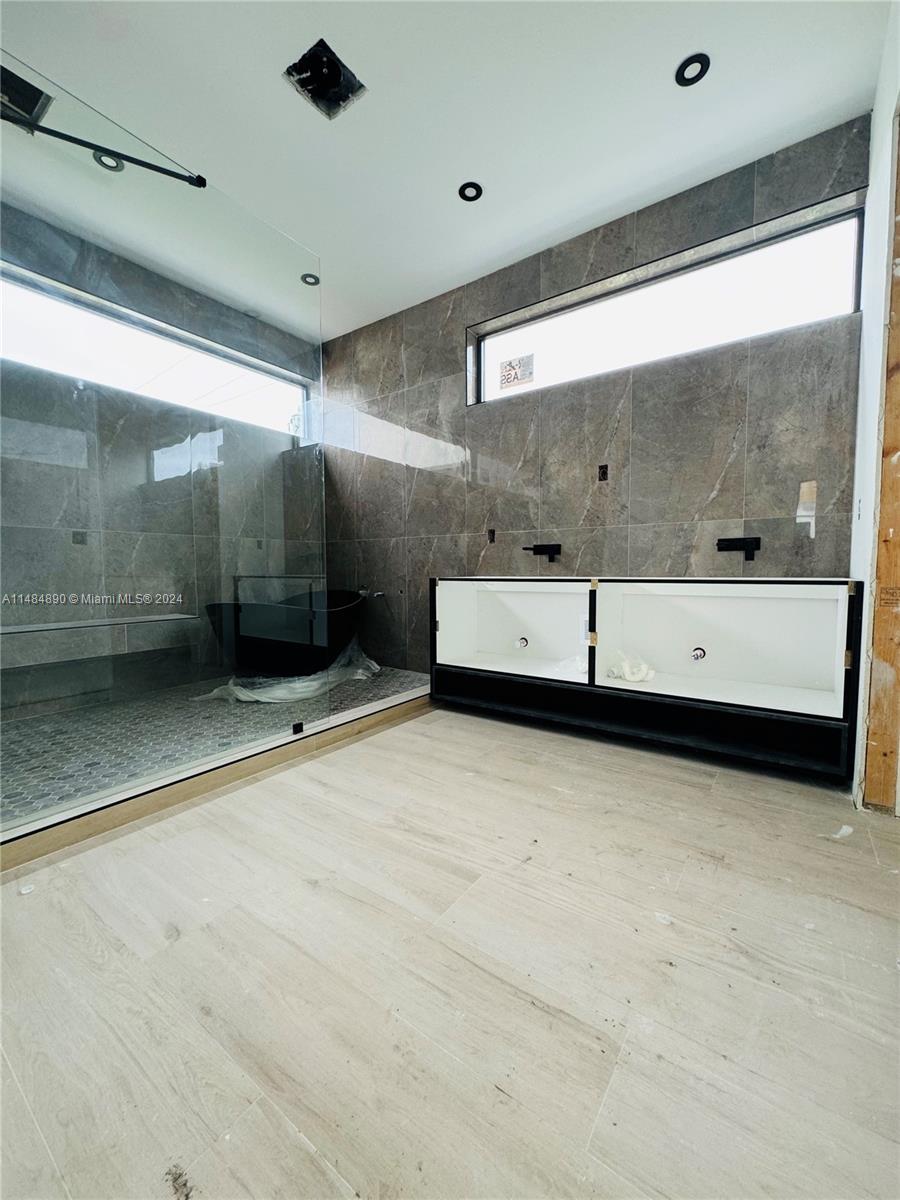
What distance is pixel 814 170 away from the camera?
1973mm

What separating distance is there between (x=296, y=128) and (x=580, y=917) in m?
3.08

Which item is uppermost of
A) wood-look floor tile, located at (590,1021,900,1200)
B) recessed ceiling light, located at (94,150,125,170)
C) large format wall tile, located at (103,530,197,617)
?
recessed ceiling light, located at (94,150,125,170)

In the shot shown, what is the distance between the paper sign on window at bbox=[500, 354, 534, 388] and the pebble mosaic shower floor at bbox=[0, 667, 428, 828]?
2064 millimetres

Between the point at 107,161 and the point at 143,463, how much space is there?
1.38 metres

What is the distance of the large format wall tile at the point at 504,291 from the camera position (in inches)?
108

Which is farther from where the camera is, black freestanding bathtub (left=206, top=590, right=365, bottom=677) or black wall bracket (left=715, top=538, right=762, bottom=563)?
black freestanding bathtub (left=206, top=590, right=365, bottom=677)

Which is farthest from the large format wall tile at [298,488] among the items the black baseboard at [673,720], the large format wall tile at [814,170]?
the large format wall tile at [814,170]

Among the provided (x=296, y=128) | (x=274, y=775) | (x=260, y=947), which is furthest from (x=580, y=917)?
(x=296, y=128)

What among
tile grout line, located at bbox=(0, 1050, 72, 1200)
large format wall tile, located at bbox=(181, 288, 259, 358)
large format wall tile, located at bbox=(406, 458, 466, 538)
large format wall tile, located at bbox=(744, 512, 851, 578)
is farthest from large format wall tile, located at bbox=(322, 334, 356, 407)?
tile grout line, located at bbox=(0, 1050, 72, 1200)

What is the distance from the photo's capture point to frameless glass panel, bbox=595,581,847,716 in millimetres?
1822

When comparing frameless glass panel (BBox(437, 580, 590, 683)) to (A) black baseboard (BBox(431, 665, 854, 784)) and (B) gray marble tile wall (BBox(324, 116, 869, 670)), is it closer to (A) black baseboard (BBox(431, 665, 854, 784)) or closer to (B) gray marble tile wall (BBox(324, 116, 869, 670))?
(A) black baseboard (BBox(431, 665, 854, 784))

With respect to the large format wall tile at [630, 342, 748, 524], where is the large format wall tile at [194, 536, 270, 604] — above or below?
below

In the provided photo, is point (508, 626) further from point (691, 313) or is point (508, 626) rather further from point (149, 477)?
point (149, 477)

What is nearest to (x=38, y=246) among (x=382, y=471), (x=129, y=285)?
(x=129, y=285)
